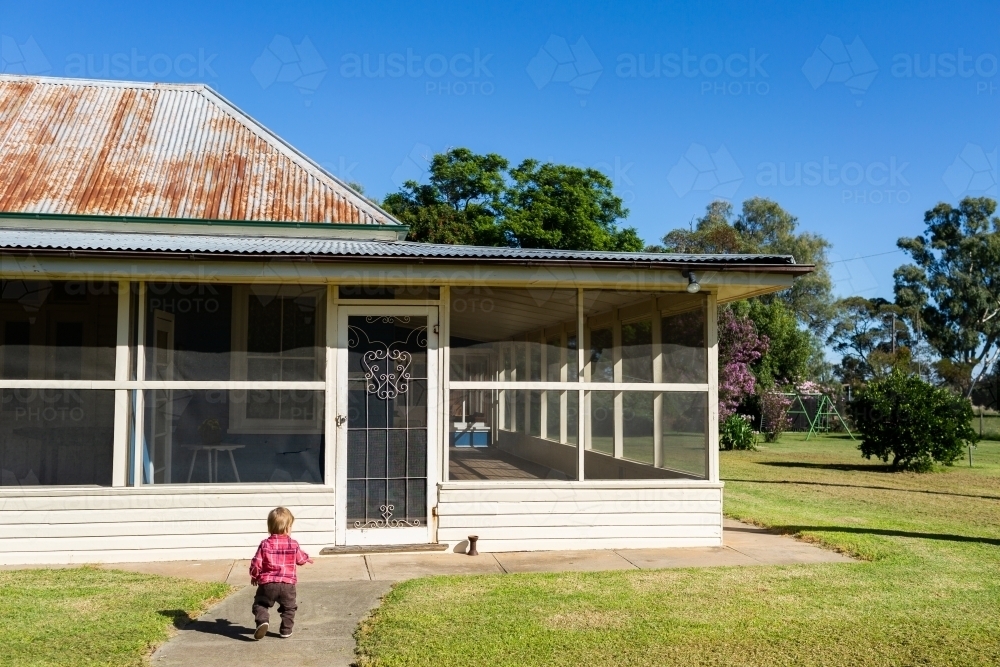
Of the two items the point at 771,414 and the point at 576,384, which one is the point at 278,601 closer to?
the point at 576,384

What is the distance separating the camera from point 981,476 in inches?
737

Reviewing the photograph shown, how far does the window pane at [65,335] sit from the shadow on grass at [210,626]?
298cm

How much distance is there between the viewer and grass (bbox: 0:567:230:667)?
5.38 m

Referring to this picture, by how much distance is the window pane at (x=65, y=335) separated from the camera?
333 inches

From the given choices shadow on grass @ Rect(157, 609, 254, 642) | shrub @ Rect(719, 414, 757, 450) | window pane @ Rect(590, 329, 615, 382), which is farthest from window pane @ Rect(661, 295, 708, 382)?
shrub @ Rect(719, 414, 757, 450)

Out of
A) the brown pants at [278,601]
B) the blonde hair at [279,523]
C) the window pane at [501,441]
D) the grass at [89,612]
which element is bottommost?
the grass at [89,612]

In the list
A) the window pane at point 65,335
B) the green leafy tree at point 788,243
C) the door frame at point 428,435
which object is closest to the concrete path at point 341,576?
the door frame at point 428,435

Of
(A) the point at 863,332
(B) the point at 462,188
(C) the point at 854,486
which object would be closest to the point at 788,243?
(A) the point at 863,332

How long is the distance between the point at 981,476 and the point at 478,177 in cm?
2662

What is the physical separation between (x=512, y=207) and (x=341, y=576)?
33.4 m

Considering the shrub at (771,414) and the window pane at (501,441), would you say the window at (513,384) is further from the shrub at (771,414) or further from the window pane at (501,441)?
the shrub at (771,414)

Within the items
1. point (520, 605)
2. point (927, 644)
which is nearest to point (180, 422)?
point (520, 605)

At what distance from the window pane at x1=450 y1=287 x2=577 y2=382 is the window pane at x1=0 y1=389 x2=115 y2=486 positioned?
10.7ft

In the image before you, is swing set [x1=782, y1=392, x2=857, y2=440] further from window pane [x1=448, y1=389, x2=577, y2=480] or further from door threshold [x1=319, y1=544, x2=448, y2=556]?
door threshold [x1=319, y1=544, x2=448, y2=556]
